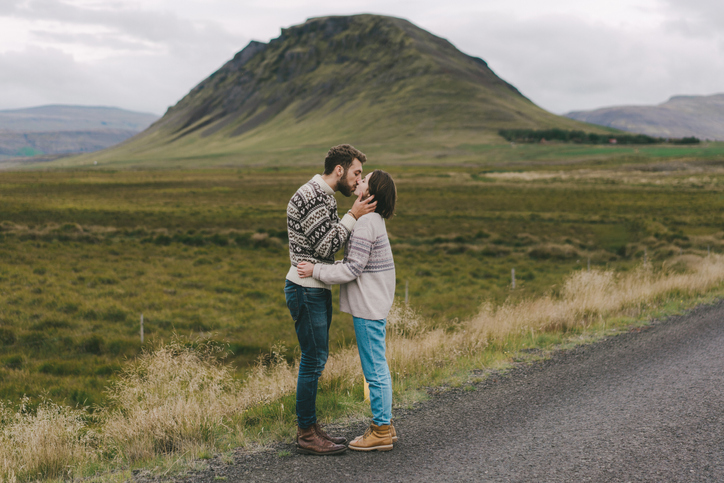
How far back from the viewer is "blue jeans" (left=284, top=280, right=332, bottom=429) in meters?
4.86

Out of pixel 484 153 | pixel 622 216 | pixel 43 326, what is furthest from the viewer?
pixel 484 153

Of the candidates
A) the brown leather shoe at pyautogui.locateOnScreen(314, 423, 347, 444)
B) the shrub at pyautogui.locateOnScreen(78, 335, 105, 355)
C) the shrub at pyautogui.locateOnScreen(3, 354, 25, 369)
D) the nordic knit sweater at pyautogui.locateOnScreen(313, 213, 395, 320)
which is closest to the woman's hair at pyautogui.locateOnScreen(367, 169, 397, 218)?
the nordic knit sweater at pyautogui.locateOnScreen(313, 213, 395, 320)

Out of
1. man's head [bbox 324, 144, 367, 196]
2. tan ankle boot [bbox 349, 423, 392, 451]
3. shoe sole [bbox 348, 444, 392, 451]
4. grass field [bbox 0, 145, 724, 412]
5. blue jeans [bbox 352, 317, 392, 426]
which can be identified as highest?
man's head [bbox 324, 144, 367, 196]

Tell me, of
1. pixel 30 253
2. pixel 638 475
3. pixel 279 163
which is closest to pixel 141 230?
pixel 30 253

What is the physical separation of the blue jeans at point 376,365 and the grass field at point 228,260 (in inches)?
152

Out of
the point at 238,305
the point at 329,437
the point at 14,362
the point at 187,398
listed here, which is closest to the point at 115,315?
the point at 238,305

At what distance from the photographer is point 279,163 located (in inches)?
5979

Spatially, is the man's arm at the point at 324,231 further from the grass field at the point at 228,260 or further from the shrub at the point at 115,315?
the shrub at the point at 115,315

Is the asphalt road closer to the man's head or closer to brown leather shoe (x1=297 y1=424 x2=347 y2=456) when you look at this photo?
→ brown leather shoe (x1=297 y1=424 x2=347 y2=456)

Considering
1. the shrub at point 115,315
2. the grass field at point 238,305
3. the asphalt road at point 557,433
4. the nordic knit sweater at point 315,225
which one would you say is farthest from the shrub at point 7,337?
the nordic knit sweater at point 315,225

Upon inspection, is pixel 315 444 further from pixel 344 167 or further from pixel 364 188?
pixel 344 167

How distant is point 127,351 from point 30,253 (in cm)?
1548

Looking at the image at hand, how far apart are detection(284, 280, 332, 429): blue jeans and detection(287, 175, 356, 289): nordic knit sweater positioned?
0.47 feet

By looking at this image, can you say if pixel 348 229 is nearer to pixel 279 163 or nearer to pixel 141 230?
pixel 141 230
